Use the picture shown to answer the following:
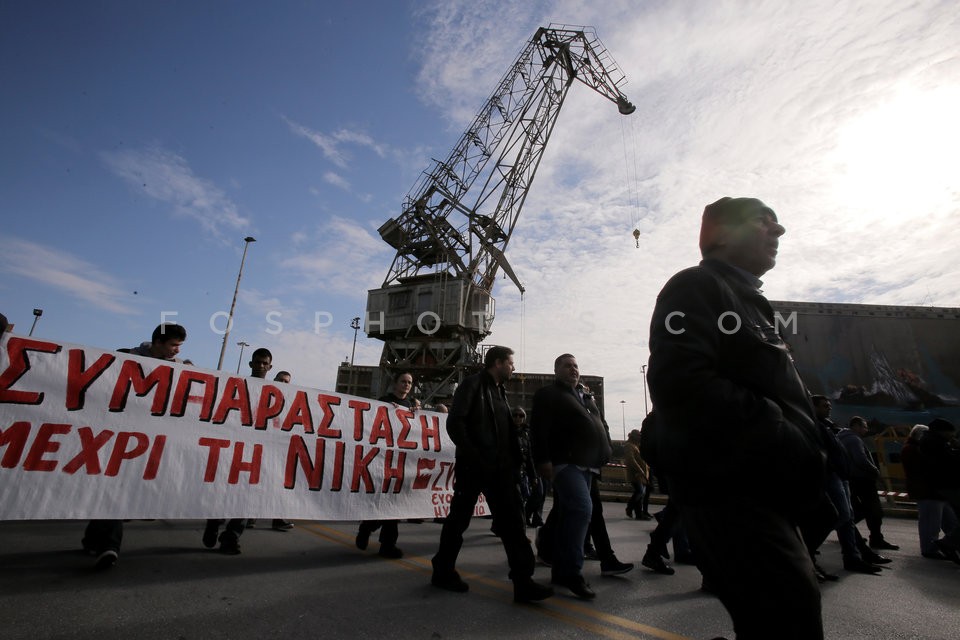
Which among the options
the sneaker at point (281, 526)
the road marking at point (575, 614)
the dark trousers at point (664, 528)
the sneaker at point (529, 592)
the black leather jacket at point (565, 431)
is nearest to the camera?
the road marking at point (575, 614)

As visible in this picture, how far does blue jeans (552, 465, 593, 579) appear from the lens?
3668 millimetres

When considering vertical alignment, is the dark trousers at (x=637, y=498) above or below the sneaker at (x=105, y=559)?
above

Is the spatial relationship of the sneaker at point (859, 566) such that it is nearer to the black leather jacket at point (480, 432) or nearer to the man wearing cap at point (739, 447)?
the black leather jacket at point (480, 432)

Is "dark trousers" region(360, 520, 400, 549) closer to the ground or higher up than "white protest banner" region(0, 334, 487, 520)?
closer to the ground

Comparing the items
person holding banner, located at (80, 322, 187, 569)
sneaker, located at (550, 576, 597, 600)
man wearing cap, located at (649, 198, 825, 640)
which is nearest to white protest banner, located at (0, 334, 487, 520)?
person holding banner, located at (80, 322, 187, 569)

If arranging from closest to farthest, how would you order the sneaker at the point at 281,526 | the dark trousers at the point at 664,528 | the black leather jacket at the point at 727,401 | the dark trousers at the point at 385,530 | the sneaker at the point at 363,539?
the black leather jacket at the point at 727,401 → the dark trousers at the point at 664,528 → the dark trousers at the point at 385,530 → the sneaker at the point at 363,539 → the sneaker at the point at 281,526

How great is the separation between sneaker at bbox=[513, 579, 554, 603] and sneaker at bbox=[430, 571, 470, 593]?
442 millimetres

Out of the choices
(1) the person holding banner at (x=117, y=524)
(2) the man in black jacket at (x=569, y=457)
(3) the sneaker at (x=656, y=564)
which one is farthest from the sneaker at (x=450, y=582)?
(1) the person holding banner at (x=117, y=524)

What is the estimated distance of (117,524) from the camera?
12.4 feet

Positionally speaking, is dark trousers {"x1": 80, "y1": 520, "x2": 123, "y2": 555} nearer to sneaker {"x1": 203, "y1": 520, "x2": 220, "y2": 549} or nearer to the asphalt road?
the asphalt road

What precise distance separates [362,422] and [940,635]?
5.01 m

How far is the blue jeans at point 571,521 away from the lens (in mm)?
3668

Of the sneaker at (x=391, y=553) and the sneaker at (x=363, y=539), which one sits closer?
the sneaker at (x=391, y=553)

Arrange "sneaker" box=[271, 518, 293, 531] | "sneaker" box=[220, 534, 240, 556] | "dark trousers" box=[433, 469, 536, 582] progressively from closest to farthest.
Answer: "dark trousers" box=[433, 469, 536, 582]
"sneaker" box=[220, 534, 240, 556]
"sneaker" box=[271, 518, 293, 531]
